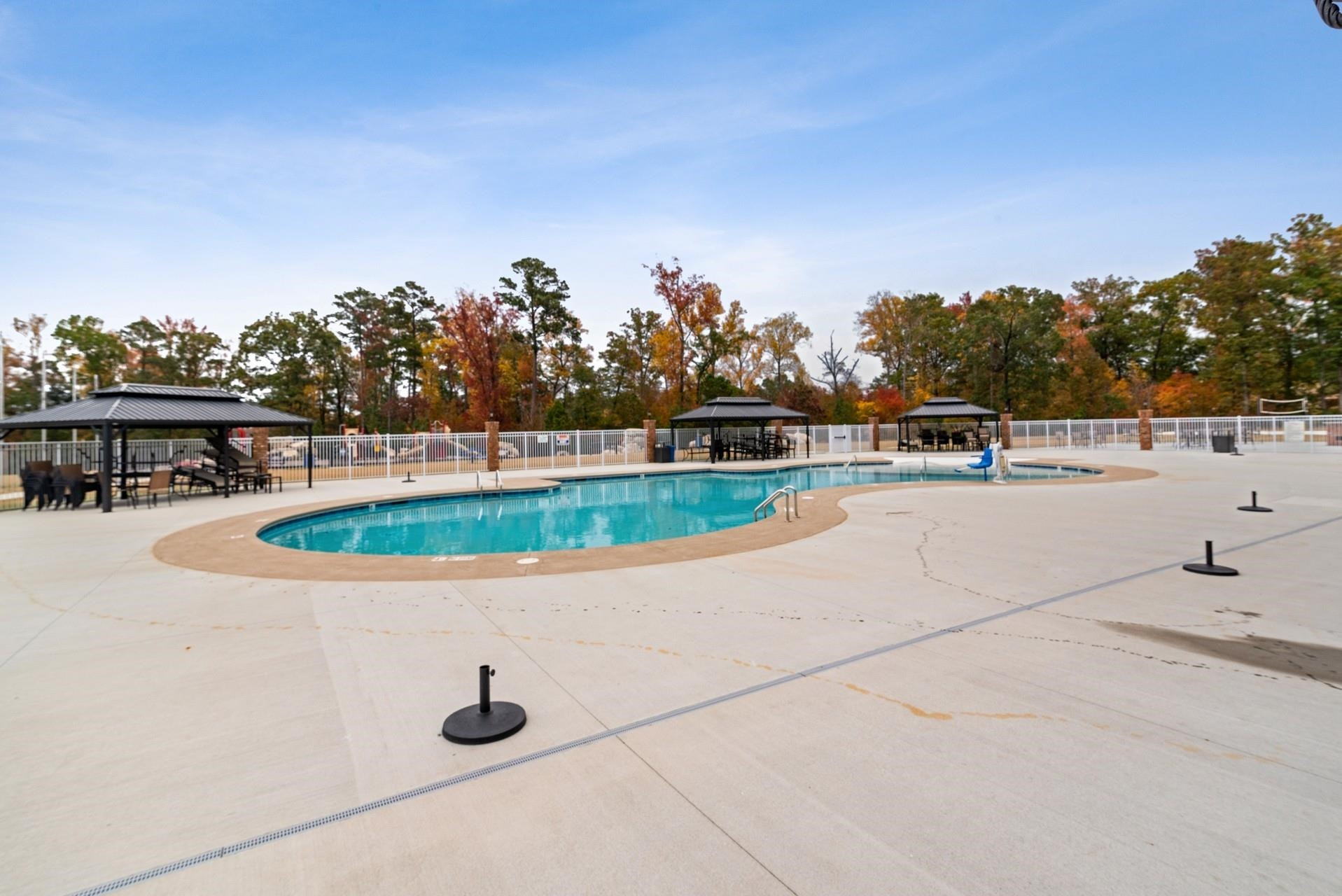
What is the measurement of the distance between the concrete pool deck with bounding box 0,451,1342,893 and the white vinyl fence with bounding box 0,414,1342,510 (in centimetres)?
1374

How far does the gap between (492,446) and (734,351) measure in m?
21.4

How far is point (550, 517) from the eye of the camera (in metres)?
12.2

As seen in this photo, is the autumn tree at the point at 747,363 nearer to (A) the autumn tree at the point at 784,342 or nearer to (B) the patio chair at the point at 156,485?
(A) the autumn tree at the point at 784,342

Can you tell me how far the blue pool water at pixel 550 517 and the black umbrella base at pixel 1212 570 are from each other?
5162 mm

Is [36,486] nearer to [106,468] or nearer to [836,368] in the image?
[106,468]

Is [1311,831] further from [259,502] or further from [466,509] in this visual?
[259,502]

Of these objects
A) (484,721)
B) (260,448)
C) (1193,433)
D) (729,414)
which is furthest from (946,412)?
(484,721)

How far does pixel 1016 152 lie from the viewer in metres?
16.0

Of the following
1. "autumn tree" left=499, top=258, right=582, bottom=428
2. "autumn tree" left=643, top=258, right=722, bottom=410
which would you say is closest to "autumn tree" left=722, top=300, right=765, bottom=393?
"autumn tree" left=643, top=258, right=722, bottom=410

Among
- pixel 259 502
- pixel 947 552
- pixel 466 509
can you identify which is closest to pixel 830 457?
pixel 466 509

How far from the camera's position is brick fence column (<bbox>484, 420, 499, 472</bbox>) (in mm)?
20094

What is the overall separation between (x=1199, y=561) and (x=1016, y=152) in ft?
47.2

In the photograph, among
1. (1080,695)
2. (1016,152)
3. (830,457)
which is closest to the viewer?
(1080,695)

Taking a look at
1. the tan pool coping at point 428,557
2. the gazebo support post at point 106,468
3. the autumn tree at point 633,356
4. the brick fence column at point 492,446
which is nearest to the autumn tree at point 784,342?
the autumn tree at point 633,356
